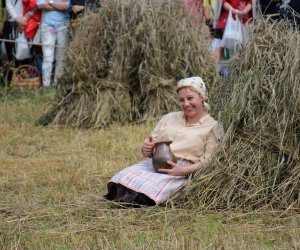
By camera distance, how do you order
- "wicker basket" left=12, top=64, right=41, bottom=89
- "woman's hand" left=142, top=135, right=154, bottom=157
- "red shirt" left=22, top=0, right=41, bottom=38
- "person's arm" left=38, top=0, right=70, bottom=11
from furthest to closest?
"wicker basket" left=12, top=64, right=41, bottom=89 < "red shirt" left=22, top=0, right=41, bottom=38 < "person's arm" left=38, top=0, right=70, bottom=11 < "woman's hand" left=142, top=135, right=154, bottom=157

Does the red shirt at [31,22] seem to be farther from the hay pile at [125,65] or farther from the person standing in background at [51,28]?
the hay pile at [125,65]

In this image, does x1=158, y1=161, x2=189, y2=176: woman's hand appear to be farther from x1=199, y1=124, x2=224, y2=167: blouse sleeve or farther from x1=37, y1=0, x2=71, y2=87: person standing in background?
x1=37, y1=0, x2=71, y2=87: person standing in background

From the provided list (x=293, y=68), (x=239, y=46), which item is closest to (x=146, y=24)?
(x=239, y=46)

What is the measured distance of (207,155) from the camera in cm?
711

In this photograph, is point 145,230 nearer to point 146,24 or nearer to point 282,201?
point 282,201

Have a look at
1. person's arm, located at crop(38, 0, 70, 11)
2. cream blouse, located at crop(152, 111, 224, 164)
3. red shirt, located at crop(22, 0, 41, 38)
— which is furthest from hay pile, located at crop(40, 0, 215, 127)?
cream blouse, located at crop(152, 111, 224, 164)

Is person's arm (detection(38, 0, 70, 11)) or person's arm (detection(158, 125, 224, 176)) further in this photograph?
person's arm (detection(38, 0, 70, 11))

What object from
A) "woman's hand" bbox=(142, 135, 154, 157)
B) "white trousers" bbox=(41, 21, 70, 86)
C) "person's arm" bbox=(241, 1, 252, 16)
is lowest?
"white trousers" bbox=(41, 21, 70, 86)

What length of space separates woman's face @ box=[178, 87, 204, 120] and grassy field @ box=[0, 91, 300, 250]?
823 mm

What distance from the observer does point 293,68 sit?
7.11 m

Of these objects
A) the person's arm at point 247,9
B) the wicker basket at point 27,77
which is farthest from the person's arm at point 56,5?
the person's arm at point 247,9

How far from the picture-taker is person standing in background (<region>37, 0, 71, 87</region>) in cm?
1333

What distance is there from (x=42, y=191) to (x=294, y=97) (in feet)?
7.16

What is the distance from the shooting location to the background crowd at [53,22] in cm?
1208
